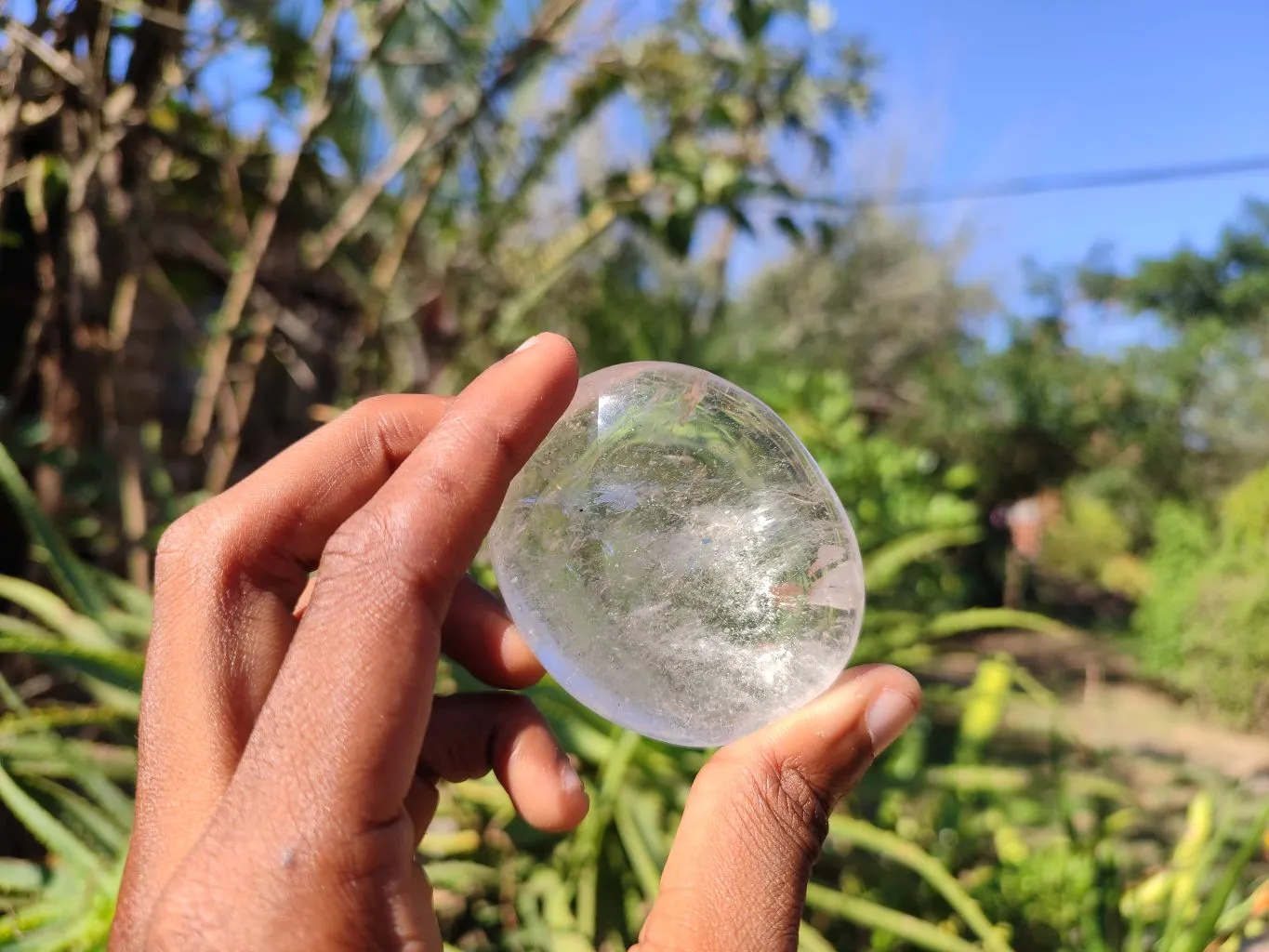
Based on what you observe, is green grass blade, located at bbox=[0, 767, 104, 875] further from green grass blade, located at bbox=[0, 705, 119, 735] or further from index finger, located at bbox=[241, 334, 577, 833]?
index finger, located at bbox=[241, 334, 577, 833]

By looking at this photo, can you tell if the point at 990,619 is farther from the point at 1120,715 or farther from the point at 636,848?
the point at 1120,715

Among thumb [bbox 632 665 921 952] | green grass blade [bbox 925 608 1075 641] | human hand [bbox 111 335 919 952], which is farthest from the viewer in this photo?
green grass blade [bbox 925 608 1075 641]

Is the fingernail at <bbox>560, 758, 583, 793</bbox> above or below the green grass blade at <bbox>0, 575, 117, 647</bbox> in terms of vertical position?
below

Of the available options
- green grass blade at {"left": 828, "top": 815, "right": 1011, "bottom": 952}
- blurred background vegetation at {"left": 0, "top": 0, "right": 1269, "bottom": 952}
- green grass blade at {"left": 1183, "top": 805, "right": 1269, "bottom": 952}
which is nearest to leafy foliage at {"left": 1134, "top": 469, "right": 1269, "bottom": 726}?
blurred background vegetation at {"left": 0, "top": 0, "right": 1269, "bottom": 952}

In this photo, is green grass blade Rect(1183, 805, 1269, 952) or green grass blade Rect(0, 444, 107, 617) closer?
green grass blade Rect(1183, 805, 1269, 952)

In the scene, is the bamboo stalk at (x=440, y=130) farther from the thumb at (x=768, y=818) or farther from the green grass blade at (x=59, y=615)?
the thumb at (x=768, y=818)

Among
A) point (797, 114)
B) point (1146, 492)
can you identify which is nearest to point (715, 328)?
point (797, 114)

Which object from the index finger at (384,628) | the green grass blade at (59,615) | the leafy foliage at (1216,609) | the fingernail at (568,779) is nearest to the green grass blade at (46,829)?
the green grass blade at (59,615)

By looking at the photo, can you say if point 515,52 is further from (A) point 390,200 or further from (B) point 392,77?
(A) point 390,200
